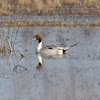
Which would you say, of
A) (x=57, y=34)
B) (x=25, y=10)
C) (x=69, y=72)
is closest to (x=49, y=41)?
(x=57, y=34)

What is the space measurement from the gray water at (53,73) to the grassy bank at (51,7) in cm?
680

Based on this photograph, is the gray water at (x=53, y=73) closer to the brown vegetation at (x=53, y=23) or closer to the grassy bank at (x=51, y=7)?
the brown vegetation at (x=53, y=23)

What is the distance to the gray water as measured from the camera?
808 centimetres

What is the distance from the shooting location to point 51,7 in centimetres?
2341

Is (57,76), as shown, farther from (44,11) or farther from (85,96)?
(44,11)

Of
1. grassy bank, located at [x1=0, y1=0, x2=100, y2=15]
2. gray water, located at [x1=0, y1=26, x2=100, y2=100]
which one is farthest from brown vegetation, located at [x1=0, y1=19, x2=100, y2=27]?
gray water, located at [x1=0, y1=26, x2=100, y2=100]

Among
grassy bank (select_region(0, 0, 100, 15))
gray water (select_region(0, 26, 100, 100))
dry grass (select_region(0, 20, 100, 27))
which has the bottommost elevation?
gray water (select_region(0, 26, 100, 100))

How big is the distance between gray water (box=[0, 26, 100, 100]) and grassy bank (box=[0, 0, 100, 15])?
6.80 metres

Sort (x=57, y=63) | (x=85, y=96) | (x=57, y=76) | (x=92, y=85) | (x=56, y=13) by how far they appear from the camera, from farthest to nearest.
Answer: (x=56, y=13)
(x=57, y=63)
(x=57, y=76)
(x=92, y=85)
(x=85, y=96)

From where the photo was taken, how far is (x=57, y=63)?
36.3ft

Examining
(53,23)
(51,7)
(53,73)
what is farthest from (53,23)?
(53,73)

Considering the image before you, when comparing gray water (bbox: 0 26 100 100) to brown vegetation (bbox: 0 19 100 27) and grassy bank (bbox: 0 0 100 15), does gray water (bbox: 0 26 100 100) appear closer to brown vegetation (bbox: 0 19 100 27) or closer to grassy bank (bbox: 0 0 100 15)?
brown vegetation (bbox: 0 19 100 27)

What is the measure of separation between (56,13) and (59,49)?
9.10 m

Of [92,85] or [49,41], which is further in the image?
[49,41]
